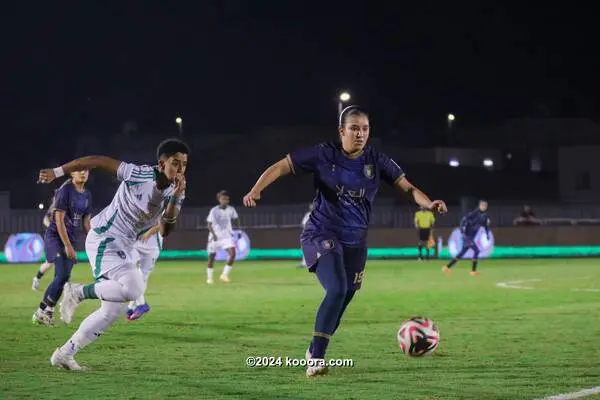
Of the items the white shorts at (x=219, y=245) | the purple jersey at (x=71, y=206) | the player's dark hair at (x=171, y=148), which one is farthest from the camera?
the white shorts at (x=219, y=245)

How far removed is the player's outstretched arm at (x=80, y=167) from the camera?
10367mm

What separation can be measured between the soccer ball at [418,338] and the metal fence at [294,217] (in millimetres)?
40221

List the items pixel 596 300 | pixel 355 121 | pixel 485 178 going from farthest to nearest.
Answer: pixel 485 178
pixel 596 300
pixel 355 121

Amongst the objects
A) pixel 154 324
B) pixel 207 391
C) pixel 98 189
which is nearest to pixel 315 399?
pixel 207 391

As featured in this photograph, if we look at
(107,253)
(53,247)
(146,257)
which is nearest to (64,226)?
(53,247)

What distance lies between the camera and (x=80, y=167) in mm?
10469

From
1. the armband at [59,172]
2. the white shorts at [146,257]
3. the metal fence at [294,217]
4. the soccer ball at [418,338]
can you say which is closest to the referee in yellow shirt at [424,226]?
the metal fence at [294,217]

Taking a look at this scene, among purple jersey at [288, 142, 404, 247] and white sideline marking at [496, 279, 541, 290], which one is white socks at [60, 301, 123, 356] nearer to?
purple jersey at [288, 142, 404, 247]

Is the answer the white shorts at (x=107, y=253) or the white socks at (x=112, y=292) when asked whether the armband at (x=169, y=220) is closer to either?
the white shorts at (x=107, y=253)

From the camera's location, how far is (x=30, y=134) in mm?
82500

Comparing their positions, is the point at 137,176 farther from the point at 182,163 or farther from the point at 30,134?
the point at 30,134

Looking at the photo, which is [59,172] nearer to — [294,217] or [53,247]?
[53,247]

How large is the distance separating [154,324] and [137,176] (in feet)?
21.7

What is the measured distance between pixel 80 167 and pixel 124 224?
0.87m
